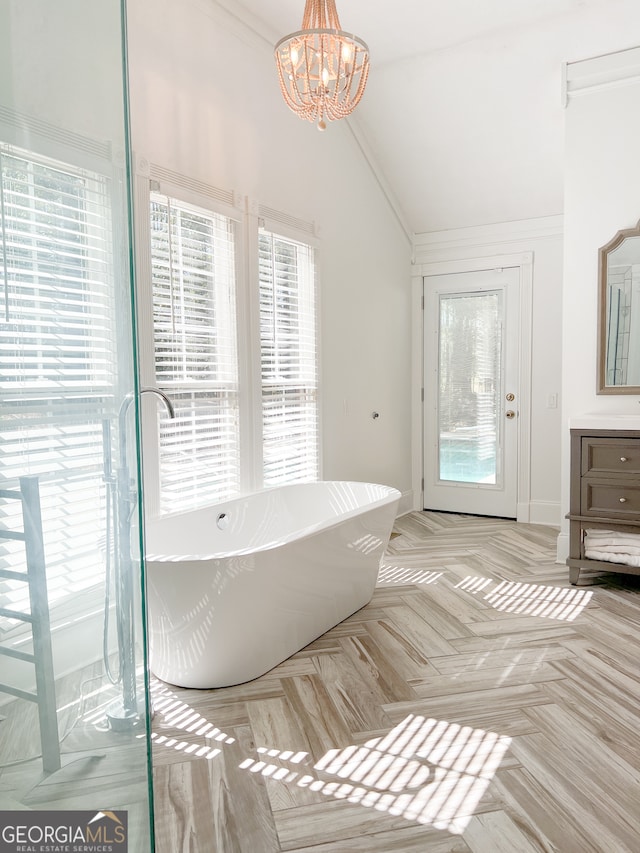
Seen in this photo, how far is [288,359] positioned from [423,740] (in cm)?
230

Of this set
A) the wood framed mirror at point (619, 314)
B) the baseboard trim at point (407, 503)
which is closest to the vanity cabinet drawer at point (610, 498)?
the wood framed mirror at point (619, 314)

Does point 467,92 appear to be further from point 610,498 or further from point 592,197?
point 610,498

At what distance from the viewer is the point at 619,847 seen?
4.94 ft

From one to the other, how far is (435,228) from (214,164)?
2.66 m

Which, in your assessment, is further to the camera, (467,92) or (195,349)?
(467,92)

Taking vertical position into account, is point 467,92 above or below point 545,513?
above

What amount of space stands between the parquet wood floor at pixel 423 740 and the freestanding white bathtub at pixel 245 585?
0.10 meters

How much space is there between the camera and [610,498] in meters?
3.34

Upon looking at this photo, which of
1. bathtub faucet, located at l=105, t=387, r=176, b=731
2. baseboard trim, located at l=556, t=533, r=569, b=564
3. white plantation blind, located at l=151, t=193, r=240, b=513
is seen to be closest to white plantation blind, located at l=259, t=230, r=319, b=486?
white plantation blind, located at l=151, t=193, r=240, b=513

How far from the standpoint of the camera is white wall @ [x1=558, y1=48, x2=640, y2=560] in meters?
3.59

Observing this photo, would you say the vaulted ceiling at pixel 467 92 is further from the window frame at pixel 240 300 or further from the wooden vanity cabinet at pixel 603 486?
the wooden vanity cabinet at pixel 603 486

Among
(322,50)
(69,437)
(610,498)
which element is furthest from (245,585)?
(610,498)

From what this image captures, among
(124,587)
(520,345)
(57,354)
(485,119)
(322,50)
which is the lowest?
(124,587)

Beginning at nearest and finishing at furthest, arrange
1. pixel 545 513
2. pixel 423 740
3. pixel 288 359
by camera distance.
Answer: pixel 423 740 → pixel 288 359 → pixel 545 513
